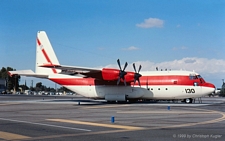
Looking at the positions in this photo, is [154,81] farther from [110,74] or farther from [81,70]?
[81,70]

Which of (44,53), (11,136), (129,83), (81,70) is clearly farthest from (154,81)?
(11,136)

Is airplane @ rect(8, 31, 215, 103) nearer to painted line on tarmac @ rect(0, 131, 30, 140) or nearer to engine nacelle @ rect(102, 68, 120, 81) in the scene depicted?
engine nacelle @ rect(102, 68, 120, 81)

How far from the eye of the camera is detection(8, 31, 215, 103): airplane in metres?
39.6

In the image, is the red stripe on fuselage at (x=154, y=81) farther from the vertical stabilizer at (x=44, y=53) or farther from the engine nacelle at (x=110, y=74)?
the vertical stabilizer at (x=44, y=53)

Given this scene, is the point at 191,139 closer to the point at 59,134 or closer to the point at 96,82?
the point at 59,134

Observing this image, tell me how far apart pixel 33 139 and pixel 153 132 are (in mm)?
5248

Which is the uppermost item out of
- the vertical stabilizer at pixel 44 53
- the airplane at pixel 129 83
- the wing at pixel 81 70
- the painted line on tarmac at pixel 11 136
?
the vertical stabilizer at pixel 44 53

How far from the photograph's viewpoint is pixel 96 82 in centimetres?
4350

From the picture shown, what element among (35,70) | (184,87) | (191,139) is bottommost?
(191,139)

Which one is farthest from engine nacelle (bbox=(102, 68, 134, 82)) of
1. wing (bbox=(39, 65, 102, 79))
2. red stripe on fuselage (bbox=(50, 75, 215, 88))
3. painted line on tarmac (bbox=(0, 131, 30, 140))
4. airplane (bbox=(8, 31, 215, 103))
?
painted line on tarmac (bbox=(0, 131, 30, 140))

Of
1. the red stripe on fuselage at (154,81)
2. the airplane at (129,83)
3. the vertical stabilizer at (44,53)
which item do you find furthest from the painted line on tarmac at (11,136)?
the vertical stabilizer at (44,53)

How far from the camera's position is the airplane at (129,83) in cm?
3956

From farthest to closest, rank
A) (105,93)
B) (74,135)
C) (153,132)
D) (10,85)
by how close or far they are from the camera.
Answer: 1. (10,85)
2. (105,93)
3. (153,132)
4. (74,135)

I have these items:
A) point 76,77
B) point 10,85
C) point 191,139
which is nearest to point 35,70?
point 76,77
